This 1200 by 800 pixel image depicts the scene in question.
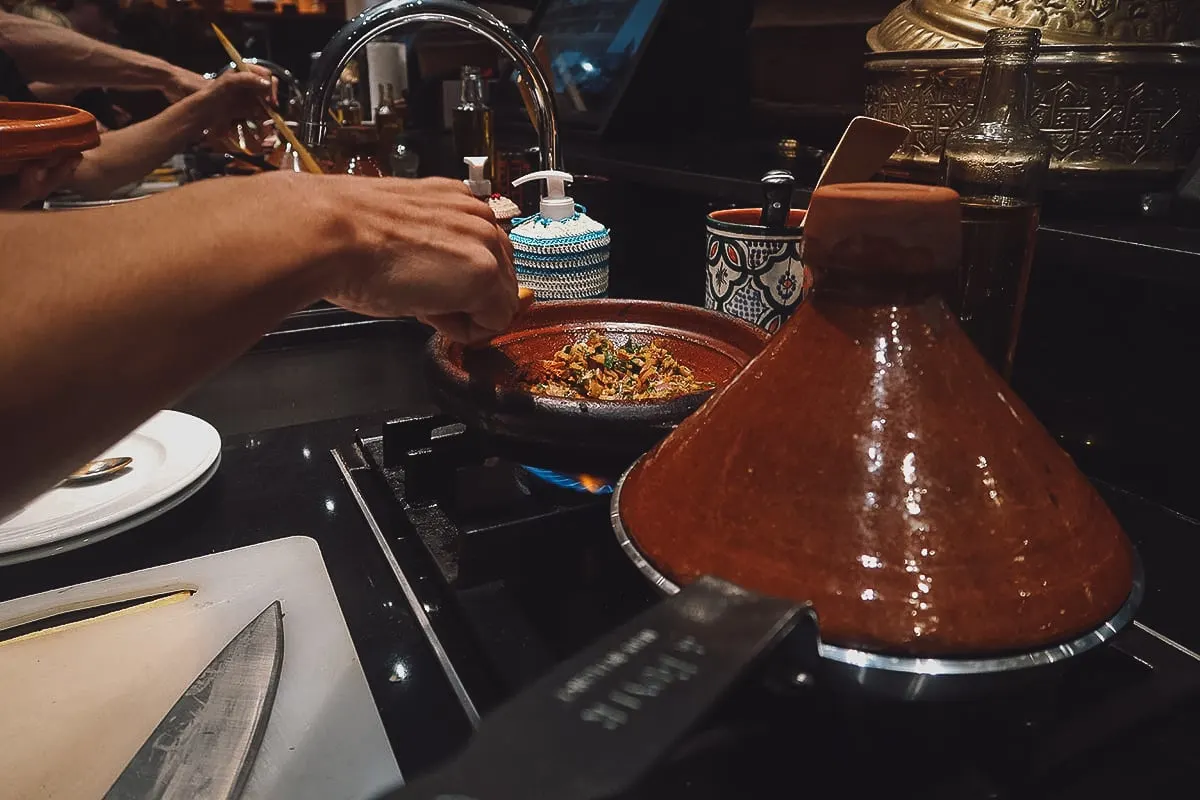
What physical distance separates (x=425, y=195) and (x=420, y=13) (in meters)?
0.75

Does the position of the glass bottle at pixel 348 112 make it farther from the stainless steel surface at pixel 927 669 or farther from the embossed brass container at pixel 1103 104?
the stainless steel surface at pixel 927 669

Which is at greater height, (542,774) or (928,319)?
(928,319)

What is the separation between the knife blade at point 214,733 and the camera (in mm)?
540

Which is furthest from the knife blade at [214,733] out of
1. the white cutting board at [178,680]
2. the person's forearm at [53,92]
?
the person's forearm at [53,92]

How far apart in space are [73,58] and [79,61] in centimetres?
2

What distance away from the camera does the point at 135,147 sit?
98.9 inches

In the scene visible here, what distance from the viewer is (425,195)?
0.78m

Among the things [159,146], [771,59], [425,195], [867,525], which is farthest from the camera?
[159,146]

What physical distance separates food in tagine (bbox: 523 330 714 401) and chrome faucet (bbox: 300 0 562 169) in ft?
2.17

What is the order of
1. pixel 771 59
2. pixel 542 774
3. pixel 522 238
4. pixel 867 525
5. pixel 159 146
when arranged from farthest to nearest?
pixel 159 146 → pixel 771 59 → pixel 522 238 → pixel 867 525 → pixel 542 774

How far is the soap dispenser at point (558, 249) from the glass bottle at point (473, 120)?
1.01 metres

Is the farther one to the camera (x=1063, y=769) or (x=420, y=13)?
(x=420, y=13)

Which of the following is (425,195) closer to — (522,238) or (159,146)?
(522,238)

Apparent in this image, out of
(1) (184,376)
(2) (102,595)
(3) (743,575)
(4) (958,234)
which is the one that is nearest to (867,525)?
(3) (743,575)
